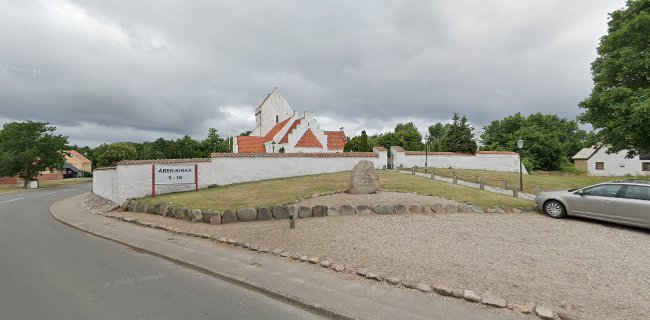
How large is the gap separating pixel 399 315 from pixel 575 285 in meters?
3.32

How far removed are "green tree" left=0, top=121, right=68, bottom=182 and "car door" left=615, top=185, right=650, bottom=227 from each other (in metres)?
51.9

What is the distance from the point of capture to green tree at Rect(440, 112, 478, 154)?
3507 centimetres

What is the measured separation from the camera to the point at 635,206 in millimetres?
8219

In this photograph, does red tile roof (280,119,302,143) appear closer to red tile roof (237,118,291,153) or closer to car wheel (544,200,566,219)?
red tile roof (237,118,291,153)

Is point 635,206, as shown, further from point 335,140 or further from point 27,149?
point 27,149

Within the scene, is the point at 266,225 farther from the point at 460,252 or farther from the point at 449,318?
the point at 449,318

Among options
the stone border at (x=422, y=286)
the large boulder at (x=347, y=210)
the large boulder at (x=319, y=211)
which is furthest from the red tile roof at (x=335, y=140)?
the stone border at (x=422, y=286)

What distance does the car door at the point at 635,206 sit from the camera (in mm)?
8062

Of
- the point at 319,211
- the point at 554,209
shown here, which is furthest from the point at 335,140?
the point at 554,209

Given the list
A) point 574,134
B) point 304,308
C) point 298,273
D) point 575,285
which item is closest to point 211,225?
point 298,273

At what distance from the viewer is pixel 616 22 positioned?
17.3 m

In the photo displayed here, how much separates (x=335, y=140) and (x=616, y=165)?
1646 inches

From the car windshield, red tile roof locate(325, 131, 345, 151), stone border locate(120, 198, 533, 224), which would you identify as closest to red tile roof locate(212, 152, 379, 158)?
stone border locate(120, 198, 533, 224)

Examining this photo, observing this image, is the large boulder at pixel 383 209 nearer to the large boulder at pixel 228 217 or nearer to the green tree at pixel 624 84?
the large boulder at pixel 228 217
